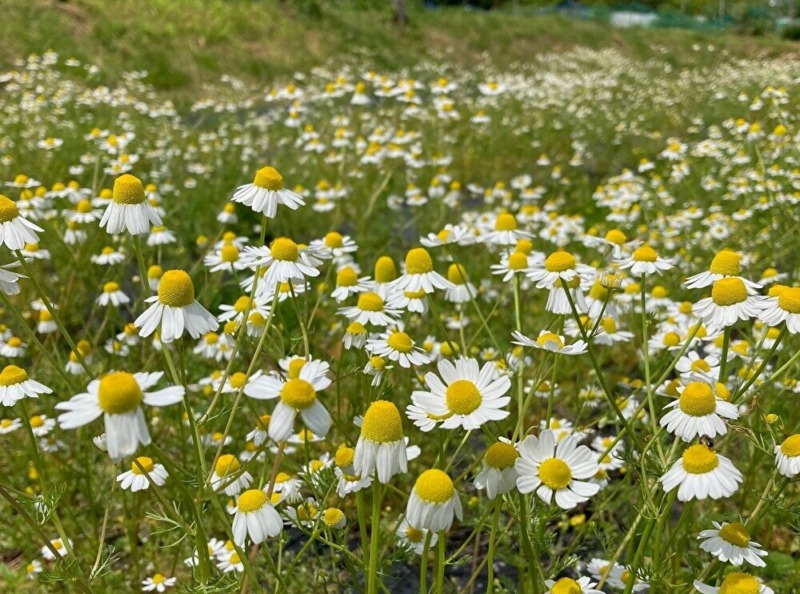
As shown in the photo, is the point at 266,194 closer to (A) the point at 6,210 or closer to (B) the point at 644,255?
(A) the point at 6,210

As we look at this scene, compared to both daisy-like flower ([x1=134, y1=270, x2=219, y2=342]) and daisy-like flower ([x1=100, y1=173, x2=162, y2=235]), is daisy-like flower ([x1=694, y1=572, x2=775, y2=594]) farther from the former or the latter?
daisy-like flower ([x1=100, y1=173, x2=162, y2=235])

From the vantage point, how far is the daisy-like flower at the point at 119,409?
31.4 inches

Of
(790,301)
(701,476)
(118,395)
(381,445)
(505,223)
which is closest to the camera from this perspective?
(118,395)

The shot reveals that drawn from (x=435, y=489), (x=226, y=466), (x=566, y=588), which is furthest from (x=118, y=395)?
(x=566, y=588)

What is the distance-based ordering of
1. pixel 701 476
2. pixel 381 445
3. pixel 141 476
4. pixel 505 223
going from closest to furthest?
1. pixel 381 445
2. pixel 701 476
3. pixel 141 476
4. pixel 505 223

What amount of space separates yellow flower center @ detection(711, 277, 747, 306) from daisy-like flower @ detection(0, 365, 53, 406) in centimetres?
145

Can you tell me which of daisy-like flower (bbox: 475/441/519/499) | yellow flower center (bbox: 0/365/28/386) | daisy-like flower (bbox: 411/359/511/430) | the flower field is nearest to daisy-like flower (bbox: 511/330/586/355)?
the flower field

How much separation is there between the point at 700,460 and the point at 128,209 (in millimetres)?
1116

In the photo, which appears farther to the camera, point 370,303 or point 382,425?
point 370,303

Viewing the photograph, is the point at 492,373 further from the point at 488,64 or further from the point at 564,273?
the point at 488,64

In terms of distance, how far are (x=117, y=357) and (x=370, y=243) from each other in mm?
1985

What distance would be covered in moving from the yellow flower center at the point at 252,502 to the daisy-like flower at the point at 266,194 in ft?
2.03

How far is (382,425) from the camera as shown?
2.97 feet

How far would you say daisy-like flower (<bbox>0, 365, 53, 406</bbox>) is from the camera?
4.61 feet
